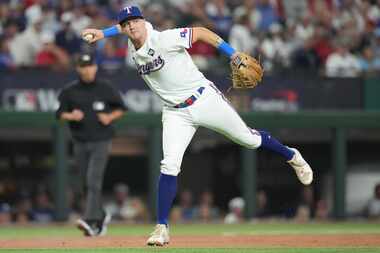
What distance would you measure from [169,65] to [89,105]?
10.0 feet

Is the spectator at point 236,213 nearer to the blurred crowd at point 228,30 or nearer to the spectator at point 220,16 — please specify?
the blurred crowd at point 228,30

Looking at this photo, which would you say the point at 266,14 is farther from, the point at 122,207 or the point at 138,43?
the point at 138,43

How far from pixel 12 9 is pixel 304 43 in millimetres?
5147

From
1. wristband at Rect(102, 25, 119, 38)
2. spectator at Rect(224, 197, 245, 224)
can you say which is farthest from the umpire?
spectator at Rect(224, 197, 245, 224)

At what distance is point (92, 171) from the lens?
36.0 feet

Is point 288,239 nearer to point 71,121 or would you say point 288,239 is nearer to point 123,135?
point 71,121

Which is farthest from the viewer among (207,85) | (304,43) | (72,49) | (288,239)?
(304,43)

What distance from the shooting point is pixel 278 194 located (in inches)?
725

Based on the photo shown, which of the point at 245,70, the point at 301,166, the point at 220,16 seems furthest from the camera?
the point at 220,16

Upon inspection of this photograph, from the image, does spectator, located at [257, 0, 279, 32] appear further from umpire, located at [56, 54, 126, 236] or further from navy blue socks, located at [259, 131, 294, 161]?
navy blue socks, located at [259, 131, 294, 161]

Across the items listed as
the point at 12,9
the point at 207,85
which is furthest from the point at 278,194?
the point at 207,85

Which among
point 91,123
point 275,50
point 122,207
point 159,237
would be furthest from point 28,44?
point 159,237

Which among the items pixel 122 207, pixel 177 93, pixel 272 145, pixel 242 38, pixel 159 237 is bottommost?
pixel 122 207

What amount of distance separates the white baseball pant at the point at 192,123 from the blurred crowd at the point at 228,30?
7.86 m
